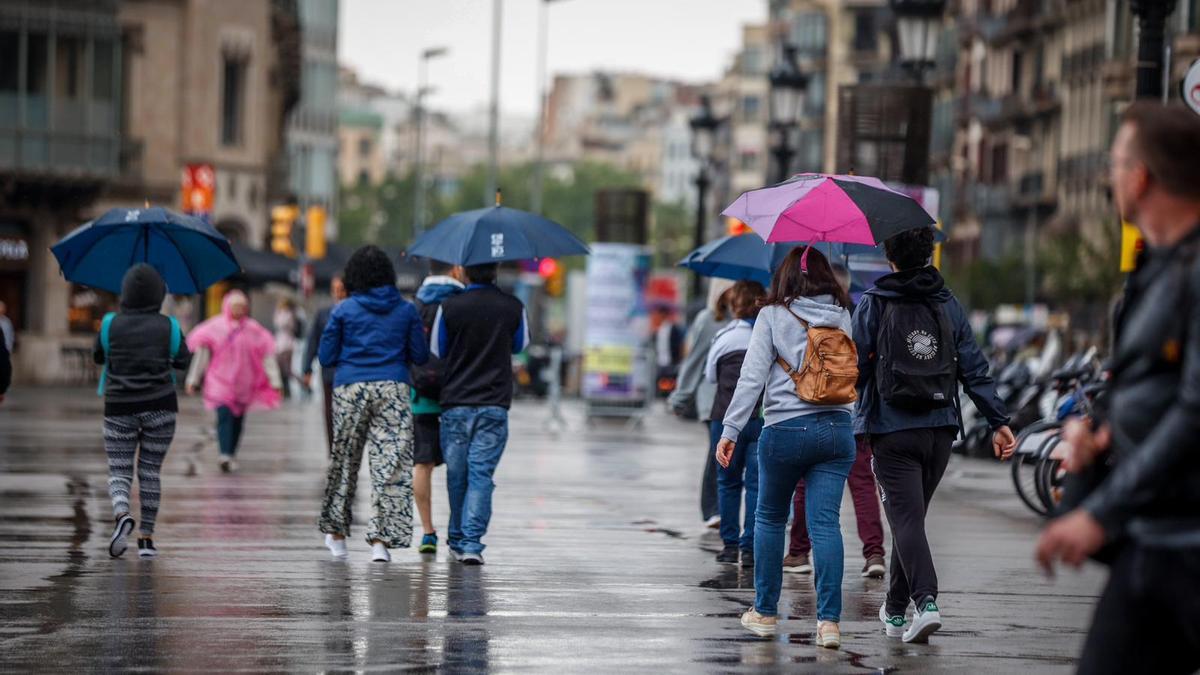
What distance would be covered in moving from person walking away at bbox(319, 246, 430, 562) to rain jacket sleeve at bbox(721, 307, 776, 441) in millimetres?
3701

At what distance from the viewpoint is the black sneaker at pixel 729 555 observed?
47.7 feet

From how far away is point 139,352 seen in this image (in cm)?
1383

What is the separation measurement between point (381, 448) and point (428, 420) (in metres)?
1.10

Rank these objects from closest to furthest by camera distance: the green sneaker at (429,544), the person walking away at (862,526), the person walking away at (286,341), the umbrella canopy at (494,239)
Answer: the person walking away at (862,526)
the umbrella canopy at (494,239)
the green sneaker at (429,544)
the person walking away at (286,341)

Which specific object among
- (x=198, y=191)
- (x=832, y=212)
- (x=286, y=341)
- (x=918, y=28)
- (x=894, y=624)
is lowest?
(x=286, y=341)

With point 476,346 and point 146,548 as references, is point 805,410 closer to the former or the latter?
point 476,346

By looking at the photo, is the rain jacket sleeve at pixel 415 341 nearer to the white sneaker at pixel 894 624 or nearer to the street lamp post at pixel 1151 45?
the white sneaker at pixel 894 624

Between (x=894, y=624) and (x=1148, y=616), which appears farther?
(x=894, y=624)

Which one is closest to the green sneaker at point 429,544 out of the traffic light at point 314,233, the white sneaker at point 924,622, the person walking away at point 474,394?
the person walking away at point 474,394

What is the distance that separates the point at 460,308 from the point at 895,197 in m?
3.55

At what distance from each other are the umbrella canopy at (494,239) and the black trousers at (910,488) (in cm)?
400

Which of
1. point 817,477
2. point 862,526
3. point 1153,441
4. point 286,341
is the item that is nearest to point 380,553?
point 862,526

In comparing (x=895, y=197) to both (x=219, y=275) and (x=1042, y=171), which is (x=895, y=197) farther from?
(x=1042, y=171)

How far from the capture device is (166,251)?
15.9m
